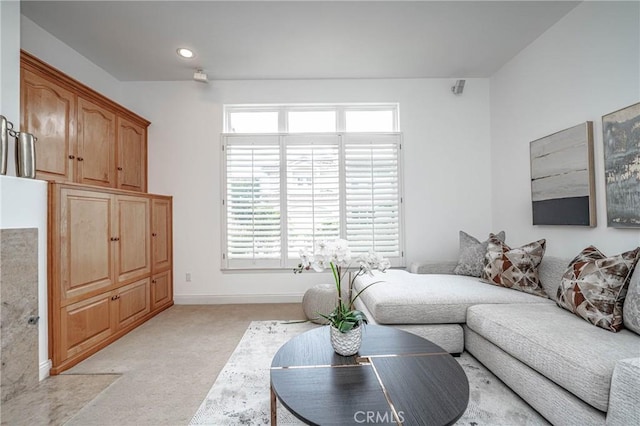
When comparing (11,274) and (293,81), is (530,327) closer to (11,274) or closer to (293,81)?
(11,274)

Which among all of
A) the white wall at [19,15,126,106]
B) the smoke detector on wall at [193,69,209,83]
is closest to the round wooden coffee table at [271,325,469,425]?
the smoke detector on wall at [193,69,209,83]

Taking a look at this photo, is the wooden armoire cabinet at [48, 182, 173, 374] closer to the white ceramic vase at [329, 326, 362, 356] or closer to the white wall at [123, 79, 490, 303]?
the white wall at [123, 79, 490, 303]

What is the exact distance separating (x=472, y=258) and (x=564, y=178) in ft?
3.48

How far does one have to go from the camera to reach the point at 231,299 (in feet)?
11.9

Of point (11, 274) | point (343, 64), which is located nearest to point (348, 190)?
point (343, 64)

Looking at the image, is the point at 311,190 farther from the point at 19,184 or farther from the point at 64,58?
the point at 64,58

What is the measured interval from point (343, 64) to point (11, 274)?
3.44 meters

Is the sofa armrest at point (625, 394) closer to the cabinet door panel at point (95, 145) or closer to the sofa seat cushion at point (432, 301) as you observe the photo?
the sofa seat cushion at point (432, 301)

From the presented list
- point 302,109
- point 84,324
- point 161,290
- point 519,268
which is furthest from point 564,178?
point 161,290

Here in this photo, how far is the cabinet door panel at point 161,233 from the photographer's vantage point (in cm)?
328

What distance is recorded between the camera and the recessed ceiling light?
2.95 meters

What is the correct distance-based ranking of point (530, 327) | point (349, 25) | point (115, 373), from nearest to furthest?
point (530, 327) < point (115, 373) < point (349, 25)

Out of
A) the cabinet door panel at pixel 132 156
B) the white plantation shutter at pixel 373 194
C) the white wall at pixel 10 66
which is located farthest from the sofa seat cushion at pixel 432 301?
the cabinet door panel at pixel 132 156

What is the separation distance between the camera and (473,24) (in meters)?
2.62
